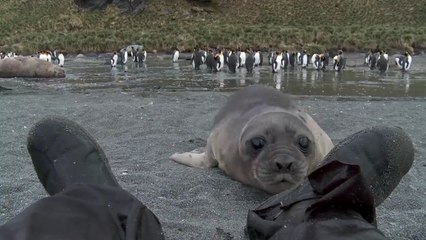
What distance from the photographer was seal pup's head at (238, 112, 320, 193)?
368 centimetres

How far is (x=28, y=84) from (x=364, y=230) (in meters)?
14.8

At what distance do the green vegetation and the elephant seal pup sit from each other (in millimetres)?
28730

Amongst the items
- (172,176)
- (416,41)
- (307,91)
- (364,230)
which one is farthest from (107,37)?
(364,230)

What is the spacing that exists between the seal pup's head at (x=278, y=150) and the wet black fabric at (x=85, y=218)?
1.62m

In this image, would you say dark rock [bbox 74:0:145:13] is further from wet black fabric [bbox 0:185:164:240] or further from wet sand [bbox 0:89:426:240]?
wet black fabric [bbox 0:185:164:240]

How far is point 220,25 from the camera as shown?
4406 centimetres

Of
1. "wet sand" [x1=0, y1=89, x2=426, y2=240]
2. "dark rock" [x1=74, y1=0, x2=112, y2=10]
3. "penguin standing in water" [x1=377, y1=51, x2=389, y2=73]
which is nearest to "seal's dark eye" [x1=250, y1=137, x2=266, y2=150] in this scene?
"wet sand" [x1=0, y1=89, x2=426, y2=240]

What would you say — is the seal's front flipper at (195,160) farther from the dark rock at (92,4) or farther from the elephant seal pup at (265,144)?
the dark rock at (92,4)

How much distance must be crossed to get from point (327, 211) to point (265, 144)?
6.04 feet

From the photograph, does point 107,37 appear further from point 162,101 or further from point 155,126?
point 155,126

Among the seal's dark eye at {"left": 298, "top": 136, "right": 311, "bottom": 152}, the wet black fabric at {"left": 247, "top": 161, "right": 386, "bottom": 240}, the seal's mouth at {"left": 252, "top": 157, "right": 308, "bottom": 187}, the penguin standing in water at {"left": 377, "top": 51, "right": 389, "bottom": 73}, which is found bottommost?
the penguin standing in water at {"left": 377, "top": 51, "right": 389, "bottom": 73}

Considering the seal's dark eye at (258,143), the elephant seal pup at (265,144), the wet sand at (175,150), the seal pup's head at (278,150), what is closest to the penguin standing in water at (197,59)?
the wet sand at (175,150)

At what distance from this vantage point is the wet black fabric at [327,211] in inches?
76.2

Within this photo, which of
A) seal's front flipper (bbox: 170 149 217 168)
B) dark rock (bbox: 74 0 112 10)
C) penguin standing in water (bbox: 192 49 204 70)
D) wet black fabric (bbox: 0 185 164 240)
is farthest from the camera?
dark rock (bbox: 74 0 112 10)
